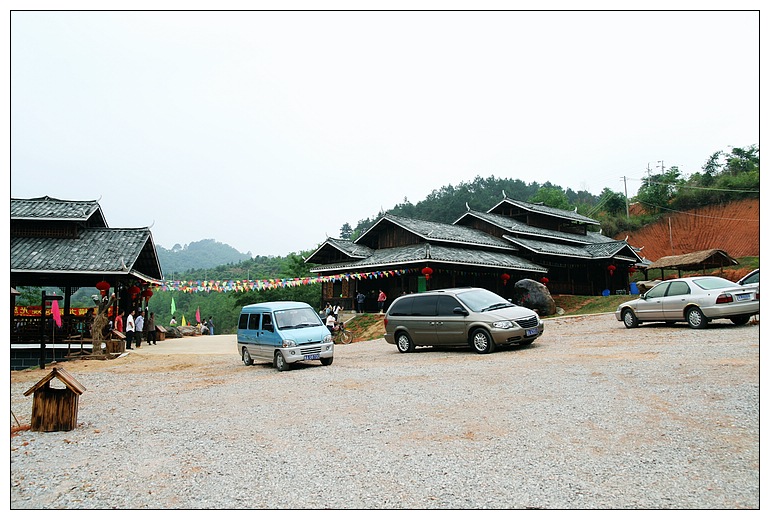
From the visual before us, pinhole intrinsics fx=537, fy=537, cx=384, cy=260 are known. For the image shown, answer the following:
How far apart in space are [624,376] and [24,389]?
24.6 ft

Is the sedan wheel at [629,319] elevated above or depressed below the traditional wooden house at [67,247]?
below

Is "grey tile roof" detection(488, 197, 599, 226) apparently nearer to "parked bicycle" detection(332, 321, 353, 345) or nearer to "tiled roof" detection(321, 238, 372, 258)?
"tiled roof" detection(321, 238, 372, 258)

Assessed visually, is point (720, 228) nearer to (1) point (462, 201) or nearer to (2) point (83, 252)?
(2) point (83, 252)

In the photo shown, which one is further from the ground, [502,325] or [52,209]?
[52,209]

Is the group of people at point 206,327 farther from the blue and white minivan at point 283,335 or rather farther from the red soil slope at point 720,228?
the red soil slope at point 720,228

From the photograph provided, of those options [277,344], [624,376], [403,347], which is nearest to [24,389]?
[277,344]

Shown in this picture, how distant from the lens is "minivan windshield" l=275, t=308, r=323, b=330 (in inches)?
468

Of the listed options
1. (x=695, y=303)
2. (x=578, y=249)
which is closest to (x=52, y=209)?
(x=695, y=303)

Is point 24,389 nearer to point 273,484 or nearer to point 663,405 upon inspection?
point 273,484

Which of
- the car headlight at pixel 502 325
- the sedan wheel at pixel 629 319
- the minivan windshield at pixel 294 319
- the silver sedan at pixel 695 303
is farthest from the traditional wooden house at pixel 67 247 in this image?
the sedan wheel at pixel 629 319

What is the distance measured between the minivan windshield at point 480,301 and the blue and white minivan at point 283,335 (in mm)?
3679

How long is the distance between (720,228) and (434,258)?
62.6 feet

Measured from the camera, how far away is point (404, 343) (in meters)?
14.7

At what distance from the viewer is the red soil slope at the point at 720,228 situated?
4586 mm
